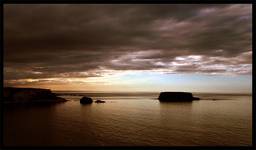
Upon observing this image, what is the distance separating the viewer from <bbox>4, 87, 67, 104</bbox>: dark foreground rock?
203 feet

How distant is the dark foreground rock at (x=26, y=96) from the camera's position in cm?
6197

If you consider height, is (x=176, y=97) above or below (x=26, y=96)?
below

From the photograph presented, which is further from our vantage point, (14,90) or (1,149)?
(14,90)

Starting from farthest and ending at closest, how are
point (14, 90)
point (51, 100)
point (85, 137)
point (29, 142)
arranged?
point (51, 100) → point (14, 90) → point (85, 137) → point (29, 142)

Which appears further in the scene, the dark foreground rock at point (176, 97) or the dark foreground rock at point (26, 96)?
the dark foreground rock at point (176, 97)

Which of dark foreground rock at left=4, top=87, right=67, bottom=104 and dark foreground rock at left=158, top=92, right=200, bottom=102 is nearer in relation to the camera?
dark foreground rock at left=4, top=87, right=67, bottom=104

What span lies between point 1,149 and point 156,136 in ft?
31.3

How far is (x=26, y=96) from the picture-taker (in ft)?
210

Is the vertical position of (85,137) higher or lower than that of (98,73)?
lower

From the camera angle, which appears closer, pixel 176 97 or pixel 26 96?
pixel 26 96
